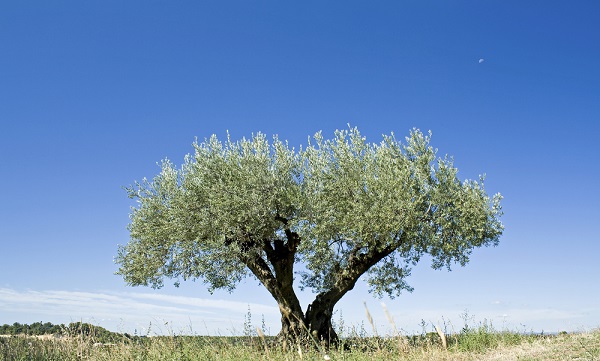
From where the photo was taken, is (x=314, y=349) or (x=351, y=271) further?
(x=351, y=271)

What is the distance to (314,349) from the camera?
57.9 ft

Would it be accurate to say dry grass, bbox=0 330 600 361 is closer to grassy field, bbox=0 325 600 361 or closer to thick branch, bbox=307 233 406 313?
grassy field, bbox=0 325 600 361

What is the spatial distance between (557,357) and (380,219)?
32.2ft

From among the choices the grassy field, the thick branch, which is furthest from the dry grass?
the thick branch

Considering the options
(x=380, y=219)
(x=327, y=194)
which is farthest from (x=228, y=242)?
(x=380, y=219)

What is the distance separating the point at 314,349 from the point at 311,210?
843 cm

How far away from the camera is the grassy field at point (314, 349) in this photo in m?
15.6

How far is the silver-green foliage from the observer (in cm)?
2436

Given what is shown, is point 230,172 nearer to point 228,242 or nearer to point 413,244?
point 228,242

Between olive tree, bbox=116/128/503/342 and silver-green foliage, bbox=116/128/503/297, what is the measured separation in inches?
2.2

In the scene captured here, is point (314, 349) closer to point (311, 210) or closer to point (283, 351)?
point (283, 351)

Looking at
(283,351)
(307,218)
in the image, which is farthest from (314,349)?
(307,218)

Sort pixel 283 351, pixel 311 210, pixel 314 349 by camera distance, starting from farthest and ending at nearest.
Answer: pixel 311 210, pixel 314 349, pixel 283 351

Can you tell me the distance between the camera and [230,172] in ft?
83.2
